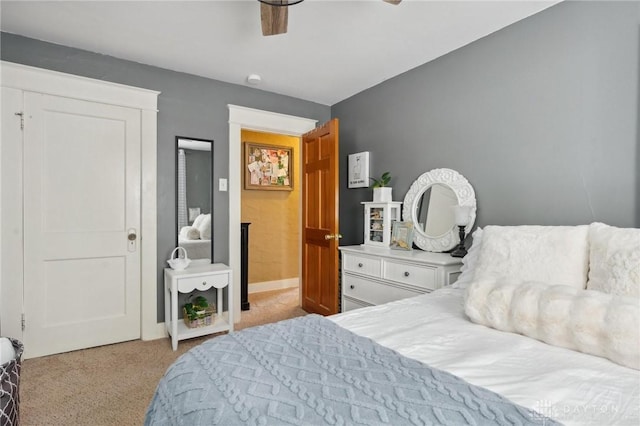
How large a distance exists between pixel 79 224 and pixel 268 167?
254cm

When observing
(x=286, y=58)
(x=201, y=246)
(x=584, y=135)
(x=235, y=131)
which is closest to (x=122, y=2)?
(x=286, y=58)

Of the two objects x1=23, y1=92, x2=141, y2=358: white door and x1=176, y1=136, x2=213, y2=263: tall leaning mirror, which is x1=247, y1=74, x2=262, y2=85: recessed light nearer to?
x1=176, y1=136, x2=213, y2=263: tall leaning mirror

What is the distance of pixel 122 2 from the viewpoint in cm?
204

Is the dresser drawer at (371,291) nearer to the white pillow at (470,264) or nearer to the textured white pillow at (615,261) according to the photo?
the white pillow at (470,264)

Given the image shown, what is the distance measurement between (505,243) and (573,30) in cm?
143

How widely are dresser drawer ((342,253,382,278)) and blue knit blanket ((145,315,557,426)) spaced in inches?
60.5

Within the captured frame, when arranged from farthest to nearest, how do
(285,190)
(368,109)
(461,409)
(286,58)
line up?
(285,190), (368,109), (286,58), (461,409)

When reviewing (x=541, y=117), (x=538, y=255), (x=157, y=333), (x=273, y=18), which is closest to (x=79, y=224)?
(x=157, y=333)

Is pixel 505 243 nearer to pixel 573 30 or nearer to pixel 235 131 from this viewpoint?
pixel 573 30

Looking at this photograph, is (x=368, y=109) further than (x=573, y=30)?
Yes

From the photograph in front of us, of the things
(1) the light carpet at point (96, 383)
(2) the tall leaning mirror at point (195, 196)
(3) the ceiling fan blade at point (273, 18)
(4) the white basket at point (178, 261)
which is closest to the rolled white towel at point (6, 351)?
(1) the light carpet at point (96, 383)

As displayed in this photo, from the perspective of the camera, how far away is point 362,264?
2.83 m

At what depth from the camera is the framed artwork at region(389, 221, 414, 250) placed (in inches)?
112

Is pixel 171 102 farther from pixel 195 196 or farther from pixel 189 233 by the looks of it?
pixel 189 233
